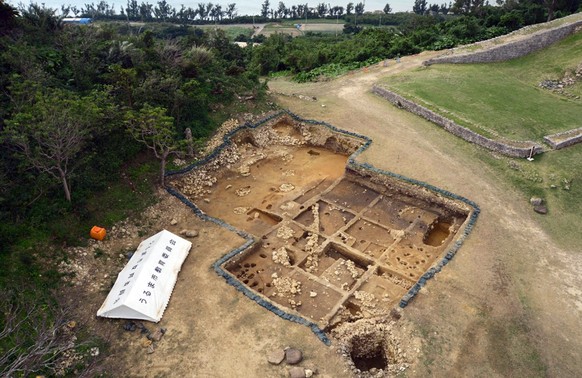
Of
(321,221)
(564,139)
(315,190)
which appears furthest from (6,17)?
(564,139)

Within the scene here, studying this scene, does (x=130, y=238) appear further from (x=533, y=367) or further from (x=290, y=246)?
(x=533, y=367)

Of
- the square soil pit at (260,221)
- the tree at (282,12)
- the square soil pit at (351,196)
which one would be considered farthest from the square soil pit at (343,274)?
the tree at (282,12)

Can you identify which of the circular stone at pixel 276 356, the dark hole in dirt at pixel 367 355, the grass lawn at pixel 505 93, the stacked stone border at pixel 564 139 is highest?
the grass lawn at pixel 505 93

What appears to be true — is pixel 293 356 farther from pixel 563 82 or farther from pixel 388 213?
pixel 563 82

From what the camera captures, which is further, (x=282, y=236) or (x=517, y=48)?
(x=517, y=48)

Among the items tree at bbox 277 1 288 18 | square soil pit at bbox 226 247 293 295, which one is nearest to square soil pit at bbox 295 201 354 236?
square soil pit at bbox 226 247 293 295

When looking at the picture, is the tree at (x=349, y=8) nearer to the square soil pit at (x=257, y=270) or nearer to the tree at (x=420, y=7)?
the tree at (x=420, y=7)
